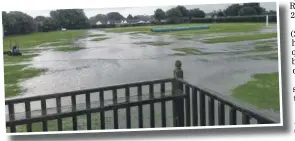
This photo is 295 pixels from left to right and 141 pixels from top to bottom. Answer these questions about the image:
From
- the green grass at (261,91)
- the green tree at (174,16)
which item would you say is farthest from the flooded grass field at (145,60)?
the green tree at (174,16)

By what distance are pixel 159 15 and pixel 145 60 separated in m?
0.35

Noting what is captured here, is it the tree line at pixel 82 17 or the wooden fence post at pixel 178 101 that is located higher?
the tree line at pixel 82 17

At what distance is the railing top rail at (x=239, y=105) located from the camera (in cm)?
232

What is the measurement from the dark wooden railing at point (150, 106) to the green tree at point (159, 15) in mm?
358

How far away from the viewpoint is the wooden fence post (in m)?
2.63

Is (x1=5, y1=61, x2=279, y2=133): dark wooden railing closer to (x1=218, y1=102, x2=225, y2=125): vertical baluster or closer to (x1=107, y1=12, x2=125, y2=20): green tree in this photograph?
(x1=218, y1=102, x2=225, y2=125): vertical baluster

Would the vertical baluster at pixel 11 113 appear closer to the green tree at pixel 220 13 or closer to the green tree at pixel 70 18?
the green tree at pixel 70 18

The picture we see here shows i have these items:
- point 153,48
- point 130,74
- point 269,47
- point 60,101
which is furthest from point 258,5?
point 60,101

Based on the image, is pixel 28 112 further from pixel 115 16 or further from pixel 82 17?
pixel 115 16

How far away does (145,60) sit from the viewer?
270cm

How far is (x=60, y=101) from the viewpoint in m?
2.62

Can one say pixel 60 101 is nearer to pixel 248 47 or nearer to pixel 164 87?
pixel 164 87

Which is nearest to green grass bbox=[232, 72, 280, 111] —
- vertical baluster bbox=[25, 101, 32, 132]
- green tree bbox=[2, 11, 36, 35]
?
vertical baluster bbox=[25, 101, 32, 132]

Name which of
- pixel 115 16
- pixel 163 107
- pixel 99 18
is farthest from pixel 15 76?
pixel 163 107
